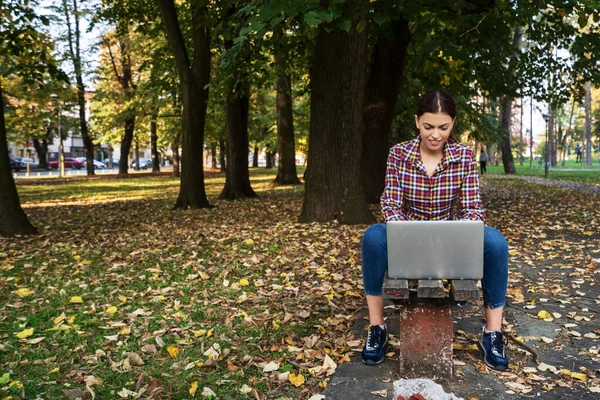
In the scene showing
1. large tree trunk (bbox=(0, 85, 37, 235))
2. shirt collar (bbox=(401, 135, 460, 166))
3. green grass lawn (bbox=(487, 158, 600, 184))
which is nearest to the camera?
shirt collar (bbox=(401, 135, 460, 166))

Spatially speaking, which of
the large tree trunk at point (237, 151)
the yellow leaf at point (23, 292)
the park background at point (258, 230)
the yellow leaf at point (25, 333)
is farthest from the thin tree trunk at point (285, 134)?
the yellow leaf at point (25, 333)

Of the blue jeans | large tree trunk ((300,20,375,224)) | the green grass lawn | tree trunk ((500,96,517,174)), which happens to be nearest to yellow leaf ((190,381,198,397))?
the blue jeans

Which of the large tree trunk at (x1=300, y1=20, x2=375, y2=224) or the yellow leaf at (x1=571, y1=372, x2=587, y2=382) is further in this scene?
the large tree trunk at (x1=300, y1=20, x2=375, y2=224)

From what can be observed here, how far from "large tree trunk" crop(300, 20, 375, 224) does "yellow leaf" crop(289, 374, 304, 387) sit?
20.4 feet

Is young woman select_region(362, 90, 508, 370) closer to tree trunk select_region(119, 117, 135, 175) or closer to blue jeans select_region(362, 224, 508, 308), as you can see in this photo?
blue jeans select_region(362, 224, 508, 308)

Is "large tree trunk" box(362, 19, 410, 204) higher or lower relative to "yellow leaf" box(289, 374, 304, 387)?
higher

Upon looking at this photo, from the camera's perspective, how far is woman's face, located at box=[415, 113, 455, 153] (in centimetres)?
350

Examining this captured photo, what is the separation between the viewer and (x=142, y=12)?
1620 centimetres

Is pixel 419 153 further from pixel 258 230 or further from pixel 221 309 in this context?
pixel 258 230

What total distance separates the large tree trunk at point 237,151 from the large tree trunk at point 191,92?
2448 millimetres

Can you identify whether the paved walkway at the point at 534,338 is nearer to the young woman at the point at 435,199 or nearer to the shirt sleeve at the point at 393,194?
the young woman at the point at 435,199

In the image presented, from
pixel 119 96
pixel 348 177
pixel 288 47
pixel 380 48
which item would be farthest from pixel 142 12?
pixel 119 96

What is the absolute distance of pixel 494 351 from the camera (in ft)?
11.7

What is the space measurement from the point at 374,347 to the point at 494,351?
30.3 inches
